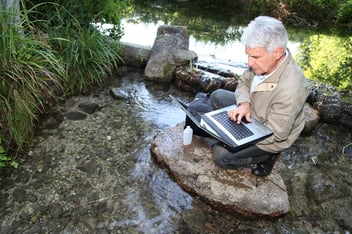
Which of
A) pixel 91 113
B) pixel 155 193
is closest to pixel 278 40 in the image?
pixel 155 193

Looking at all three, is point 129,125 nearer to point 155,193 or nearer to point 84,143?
point 84,143

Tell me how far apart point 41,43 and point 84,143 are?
1301 millimetres

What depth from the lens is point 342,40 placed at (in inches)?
400

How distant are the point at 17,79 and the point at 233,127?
2322mm

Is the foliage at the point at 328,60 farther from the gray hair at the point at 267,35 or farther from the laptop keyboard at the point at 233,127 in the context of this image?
the gray hair at the point at 267,35

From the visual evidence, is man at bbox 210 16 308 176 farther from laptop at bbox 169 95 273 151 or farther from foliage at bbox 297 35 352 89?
foliage at bbox 297 35 352 89

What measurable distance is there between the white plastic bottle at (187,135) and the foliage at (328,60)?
4464 millimetres

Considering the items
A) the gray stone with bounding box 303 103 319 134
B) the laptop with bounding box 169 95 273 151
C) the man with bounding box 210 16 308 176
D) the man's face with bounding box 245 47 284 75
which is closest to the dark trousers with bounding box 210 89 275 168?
the man with bounding box 210 16 308 176

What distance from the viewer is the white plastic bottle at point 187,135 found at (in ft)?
10.5

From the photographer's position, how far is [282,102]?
90.0 inches

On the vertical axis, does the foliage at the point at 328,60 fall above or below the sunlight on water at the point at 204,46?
below

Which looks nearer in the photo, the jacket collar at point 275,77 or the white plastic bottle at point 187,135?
the jacket collar at point 275,77

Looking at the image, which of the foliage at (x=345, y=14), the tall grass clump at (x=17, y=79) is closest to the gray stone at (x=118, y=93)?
the tall grass clump at (x=17, y=79)

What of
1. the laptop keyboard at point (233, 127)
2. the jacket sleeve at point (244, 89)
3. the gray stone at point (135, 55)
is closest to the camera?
the laptop keyboard at point (233, 127)
